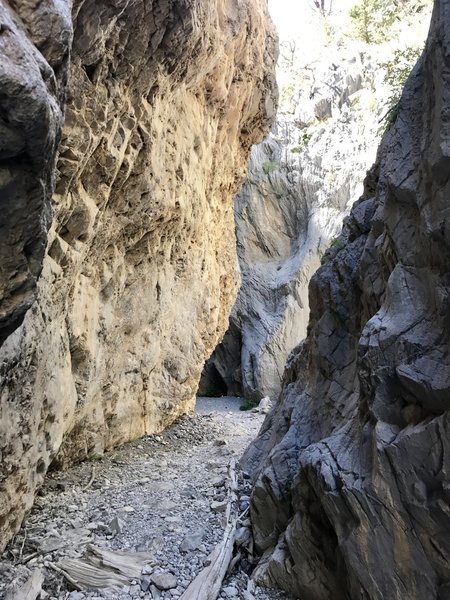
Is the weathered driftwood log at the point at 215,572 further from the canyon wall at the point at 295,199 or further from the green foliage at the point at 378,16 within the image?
the green foliage at the point at 378,16

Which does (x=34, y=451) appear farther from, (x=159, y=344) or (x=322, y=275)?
(x=159, y=344)

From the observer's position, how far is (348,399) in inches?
217

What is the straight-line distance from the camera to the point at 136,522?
6820mm

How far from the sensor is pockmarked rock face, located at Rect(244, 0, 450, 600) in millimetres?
3615

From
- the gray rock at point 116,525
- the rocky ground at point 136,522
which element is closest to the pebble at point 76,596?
the rocky ground at point 136,522

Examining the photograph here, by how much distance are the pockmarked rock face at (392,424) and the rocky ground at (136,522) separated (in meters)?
0.81

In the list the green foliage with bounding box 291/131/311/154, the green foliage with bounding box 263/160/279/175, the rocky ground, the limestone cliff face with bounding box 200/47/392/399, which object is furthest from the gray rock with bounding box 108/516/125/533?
the green foliage with bounding box 291/131/311/154

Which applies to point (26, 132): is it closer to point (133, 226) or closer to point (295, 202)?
point (133, 226)

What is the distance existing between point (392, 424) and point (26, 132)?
11.5 ft

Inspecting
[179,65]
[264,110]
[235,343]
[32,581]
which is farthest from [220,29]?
[235,343]

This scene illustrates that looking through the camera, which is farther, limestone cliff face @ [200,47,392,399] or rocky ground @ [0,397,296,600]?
limestone cliff face @ [200,47,392,399]

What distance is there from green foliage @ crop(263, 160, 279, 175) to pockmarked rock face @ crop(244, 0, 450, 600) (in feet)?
61.3

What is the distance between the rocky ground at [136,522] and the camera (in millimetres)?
5277

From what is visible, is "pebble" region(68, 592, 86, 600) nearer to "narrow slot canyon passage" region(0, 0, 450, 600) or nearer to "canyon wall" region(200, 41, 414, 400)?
"narrow slot canyon passage" region(0, 0, 450, 600)
